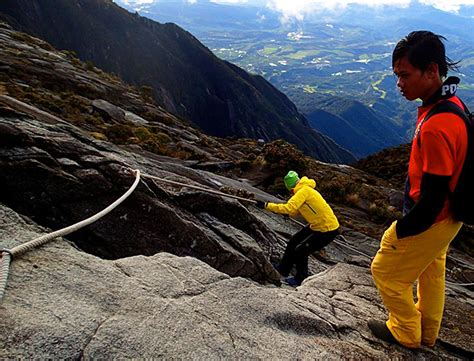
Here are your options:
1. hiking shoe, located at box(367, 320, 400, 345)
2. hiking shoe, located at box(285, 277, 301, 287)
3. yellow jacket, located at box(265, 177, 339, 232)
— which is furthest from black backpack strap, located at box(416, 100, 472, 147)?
hiking shoe, located at box(285, 277, 301, 287)

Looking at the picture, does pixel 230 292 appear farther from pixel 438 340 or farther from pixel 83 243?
pixel 438 340

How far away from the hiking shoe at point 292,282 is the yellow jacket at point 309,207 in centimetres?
123

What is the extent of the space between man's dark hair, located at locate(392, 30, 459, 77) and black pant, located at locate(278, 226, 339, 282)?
521 centimetres

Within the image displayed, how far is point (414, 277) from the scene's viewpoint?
14.8 ft

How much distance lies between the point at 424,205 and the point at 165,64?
114 m

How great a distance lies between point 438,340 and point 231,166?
1586 cm

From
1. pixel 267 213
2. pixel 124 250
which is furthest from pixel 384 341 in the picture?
pixel 267 213

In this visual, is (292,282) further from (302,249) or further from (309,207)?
(309,207)

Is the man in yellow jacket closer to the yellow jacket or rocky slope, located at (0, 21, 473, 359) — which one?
the yellow jacket

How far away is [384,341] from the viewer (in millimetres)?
5012

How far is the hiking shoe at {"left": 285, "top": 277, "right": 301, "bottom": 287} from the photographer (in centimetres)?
844

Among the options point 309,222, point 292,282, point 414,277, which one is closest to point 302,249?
point 309,222

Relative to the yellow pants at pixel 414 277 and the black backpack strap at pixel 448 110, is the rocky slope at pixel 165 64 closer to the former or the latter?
the yellow pants at pixel 414 277

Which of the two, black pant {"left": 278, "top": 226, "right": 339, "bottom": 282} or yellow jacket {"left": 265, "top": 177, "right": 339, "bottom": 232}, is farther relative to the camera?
black pant {"left": 278, "top": 226, "right": 339, "bottom": 282}
